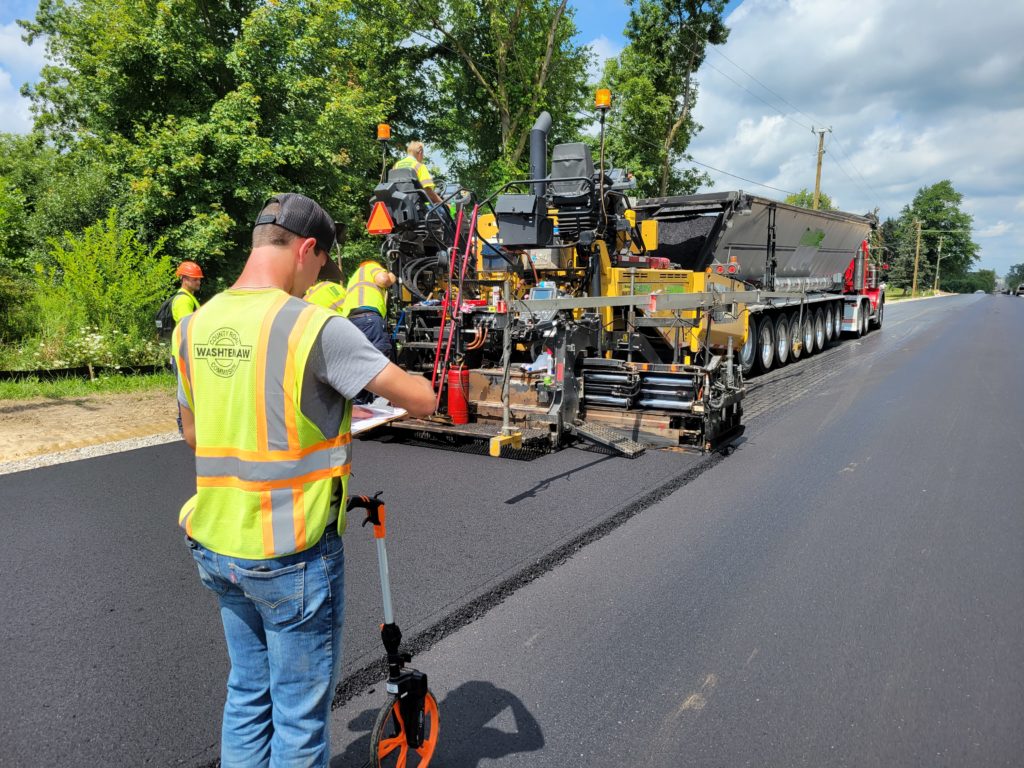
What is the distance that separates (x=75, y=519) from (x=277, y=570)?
3964 millimetres

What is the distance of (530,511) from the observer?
16.0ft

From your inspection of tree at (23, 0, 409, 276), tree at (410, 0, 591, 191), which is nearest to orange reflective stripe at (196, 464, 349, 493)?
tree at (23, 0, 409, 276)

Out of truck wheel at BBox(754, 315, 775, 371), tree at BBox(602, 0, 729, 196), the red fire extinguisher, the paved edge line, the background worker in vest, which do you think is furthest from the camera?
tree at BBox(602, 0, 729, 196)

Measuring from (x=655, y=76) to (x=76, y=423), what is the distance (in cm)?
2282

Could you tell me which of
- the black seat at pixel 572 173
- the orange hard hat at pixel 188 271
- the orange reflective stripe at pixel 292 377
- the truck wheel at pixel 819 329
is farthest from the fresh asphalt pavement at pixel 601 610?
the truck wheel at pixel 819 329

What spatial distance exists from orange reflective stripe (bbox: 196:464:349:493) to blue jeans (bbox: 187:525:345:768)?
0.51 ft

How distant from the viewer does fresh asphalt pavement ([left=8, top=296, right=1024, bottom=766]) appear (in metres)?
2.53

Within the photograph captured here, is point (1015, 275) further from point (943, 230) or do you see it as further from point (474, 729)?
point (474, 729)

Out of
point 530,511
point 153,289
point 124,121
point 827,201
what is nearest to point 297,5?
point 124,121

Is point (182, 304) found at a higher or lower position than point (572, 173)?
lower

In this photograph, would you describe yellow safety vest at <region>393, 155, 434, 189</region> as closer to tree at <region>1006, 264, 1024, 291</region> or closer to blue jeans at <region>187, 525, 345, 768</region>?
blue jeans at <region>187, 525, 345, 768</region>

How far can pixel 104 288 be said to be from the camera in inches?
423

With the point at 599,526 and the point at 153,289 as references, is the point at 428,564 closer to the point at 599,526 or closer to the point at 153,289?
the point at 599,526

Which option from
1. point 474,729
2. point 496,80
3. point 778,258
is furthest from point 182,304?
point 496,80
